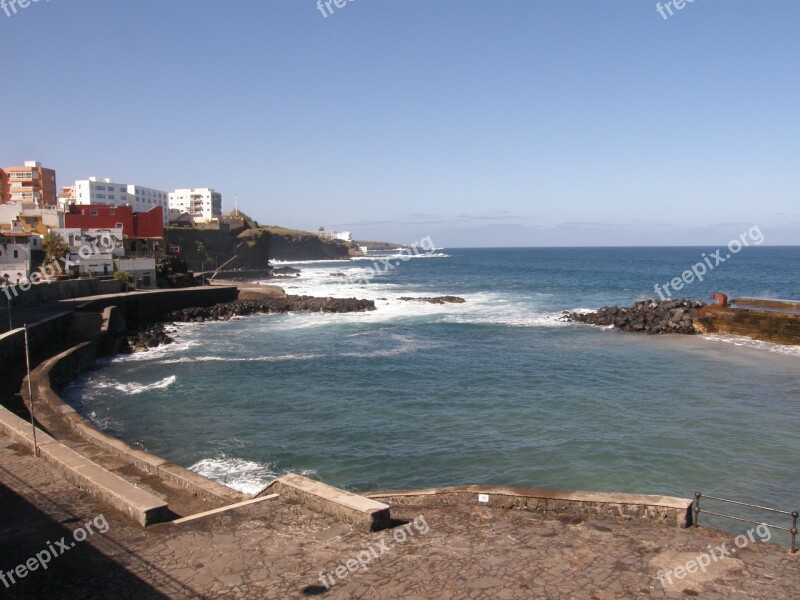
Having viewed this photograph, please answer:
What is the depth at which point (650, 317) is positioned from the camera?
126 feet

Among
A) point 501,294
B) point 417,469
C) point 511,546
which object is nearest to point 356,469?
point 417,469

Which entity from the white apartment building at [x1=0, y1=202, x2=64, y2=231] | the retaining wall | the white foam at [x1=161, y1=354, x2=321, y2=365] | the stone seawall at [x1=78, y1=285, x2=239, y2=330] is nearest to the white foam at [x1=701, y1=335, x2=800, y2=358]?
the white foam at [x1=161, y1=354, x2=321, y2=365]

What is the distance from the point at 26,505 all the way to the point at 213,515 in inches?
121

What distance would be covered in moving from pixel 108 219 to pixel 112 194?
5970 cm

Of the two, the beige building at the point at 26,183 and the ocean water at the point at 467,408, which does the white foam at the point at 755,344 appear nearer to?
Answer: the ocean water at the point at 467,408

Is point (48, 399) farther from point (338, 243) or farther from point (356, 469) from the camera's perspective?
point (338, 243)

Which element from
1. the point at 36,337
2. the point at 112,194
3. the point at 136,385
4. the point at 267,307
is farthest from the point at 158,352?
the point at 112,194

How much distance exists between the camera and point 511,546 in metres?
7.79

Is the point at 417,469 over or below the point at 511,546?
below

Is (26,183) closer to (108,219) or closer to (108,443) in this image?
(108,219)

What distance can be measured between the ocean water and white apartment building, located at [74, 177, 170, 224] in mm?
77028

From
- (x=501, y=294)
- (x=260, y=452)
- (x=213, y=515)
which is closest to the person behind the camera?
(x=213, y=515)

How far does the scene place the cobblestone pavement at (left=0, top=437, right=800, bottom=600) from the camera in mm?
6680

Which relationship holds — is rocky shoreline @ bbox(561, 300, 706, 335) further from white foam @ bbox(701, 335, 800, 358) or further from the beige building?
the beige building
